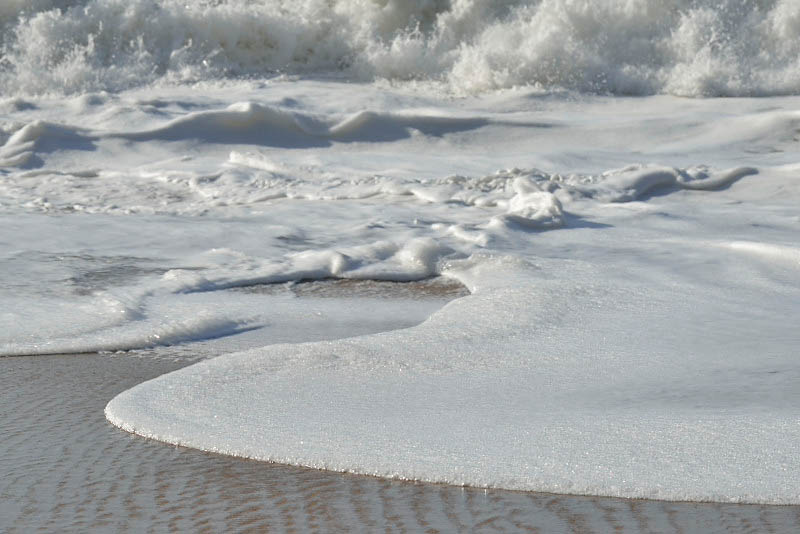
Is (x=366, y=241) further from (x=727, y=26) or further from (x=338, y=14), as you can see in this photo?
(x=338, y=14)

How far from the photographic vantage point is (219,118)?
666cm

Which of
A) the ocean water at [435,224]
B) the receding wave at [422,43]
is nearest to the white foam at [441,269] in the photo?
the ocean water at [435,224]

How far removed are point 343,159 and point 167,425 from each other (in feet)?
13.3

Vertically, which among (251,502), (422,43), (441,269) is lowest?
(441,269)

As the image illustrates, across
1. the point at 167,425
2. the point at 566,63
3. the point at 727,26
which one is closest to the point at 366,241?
the point at 167,425

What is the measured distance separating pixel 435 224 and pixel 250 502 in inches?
111

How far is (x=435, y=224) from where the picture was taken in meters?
4.51

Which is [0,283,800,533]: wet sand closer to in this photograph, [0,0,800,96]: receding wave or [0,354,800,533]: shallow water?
[0,354,800,533]: shallow water

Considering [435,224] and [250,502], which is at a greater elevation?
[250,502]

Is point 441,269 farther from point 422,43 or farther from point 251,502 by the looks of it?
point 422,43

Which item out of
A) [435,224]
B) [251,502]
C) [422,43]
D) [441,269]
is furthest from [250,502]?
[422,43]

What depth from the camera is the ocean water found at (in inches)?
82.6

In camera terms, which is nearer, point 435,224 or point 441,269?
point 441,269

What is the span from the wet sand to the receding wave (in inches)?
233
